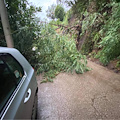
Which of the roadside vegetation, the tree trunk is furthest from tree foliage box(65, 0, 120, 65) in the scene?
the tree trunk

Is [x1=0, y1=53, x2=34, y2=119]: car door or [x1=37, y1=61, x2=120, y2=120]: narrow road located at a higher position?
[x1=0, y1=53, x2=34, y2=119]: car door

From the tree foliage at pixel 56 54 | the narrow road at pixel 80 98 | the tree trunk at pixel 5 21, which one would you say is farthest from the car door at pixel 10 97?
the tree foliage at pixel 56 54

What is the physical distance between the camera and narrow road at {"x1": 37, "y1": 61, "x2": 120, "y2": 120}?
178cm

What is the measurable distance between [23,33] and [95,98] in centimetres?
A: 383

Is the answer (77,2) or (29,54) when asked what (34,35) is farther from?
(77,2)

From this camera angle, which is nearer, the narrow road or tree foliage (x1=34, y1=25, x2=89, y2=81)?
the narrow road

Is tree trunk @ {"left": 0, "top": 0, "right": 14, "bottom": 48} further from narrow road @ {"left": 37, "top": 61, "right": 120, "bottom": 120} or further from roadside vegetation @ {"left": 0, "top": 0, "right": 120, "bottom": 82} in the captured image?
narrow road @ {"left": 37, "top": 61, "right": 120, "bottom": 120}

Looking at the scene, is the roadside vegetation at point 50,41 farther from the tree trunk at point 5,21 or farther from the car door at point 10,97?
the car door at point 10,97

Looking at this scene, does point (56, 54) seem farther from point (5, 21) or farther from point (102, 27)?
point (102, 27)

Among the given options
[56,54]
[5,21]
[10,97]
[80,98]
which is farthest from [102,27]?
[10,97]

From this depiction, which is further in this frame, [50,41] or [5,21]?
[50,41]

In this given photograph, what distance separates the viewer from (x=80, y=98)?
2.27m

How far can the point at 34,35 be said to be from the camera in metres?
4.35

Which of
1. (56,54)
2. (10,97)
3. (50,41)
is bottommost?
(56,54)
